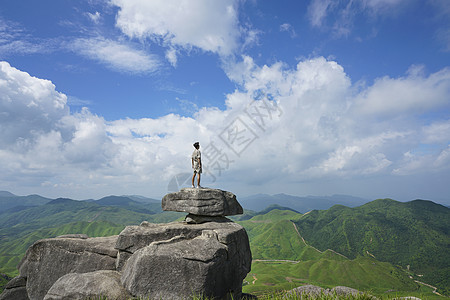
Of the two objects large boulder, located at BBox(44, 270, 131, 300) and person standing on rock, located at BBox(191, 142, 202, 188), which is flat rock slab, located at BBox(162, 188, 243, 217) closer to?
person standing on rock, located at BBox(191, 142, 202, 188)

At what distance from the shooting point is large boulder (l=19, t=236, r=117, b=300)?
64.6ft

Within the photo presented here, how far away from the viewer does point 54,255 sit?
20422 millimetres

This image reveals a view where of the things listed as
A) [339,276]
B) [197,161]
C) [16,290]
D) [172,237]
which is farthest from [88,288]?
[339,276]

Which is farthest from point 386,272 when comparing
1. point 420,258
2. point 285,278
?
point 285,278

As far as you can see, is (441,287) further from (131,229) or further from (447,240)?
(131,229)

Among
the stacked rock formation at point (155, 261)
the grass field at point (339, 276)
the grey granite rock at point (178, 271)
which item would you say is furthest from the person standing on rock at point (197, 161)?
the grass field at point (339, 276)

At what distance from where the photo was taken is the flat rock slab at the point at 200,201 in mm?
24734

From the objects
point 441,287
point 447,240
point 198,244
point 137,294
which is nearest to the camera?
point 137,294

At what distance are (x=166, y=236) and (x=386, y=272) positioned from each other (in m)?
193

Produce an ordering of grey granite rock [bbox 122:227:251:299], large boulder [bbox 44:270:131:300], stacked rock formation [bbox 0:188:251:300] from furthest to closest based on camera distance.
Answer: stacked rock formation [bbox 0:188:251:300]
grey granite rock [bbox 122:227:251:299]
large boulder [bbox 44:270:131:300]

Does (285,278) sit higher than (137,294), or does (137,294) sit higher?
(137,294)

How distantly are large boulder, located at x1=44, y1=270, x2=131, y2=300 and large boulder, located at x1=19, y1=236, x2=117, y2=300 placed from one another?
344 centimetres

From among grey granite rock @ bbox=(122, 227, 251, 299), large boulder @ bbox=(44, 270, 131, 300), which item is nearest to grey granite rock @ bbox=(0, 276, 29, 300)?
large boulder @ bbox=(44, 270, 131, 300)

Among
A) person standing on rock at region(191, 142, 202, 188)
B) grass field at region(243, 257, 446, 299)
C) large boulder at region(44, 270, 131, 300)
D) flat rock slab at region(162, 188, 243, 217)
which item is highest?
person standing on rock at region(191, 142, 202, 188)
